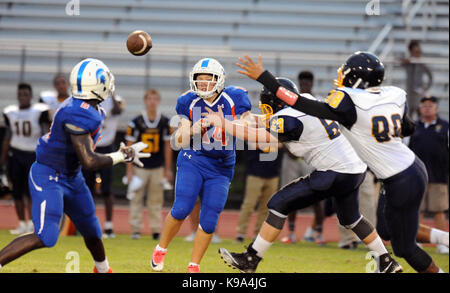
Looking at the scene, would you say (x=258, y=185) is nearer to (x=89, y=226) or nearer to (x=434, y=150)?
(x=434, y=150)

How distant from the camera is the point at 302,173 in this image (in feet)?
29.9

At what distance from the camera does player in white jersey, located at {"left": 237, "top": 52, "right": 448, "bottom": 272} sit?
4.83 meters

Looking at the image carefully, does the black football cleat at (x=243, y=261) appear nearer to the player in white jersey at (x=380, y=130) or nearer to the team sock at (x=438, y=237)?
the player in white jersey at (x=380, y=130)

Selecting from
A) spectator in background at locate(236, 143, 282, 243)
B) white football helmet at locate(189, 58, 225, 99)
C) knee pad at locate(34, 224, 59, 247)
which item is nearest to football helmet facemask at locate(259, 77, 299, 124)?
white football helmet at locate(189, 58, 225, 99)

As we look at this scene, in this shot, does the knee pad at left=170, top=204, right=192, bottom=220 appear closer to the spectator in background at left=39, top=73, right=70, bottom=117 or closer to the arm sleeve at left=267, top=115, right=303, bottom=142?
the arm sleeve at left=267, top=115, right=303, bottom=142

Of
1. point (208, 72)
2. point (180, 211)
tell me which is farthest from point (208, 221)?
point (208, 72)

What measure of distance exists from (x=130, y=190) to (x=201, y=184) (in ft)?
10.3

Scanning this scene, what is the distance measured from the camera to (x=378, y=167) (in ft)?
16.4

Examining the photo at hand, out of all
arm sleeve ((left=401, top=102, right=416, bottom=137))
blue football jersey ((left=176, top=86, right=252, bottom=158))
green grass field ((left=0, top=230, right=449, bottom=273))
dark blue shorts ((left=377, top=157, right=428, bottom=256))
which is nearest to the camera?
dark blue shorts ((left=377, top=157, right=428, bottom=256))

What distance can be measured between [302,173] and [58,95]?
3.10 metres

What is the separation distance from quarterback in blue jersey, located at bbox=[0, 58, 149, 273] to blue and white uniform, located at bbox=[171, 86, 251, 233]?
652 mm

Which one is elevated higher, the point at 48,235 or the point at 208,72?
the point at 208,72

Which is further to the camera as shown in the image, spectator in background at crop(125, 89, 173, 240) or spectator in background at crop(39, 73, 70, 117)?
spectator in background at crop(125, 89, 173, 240)

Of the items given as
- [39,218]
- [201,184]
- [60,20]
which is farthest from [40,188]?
[60,20]
